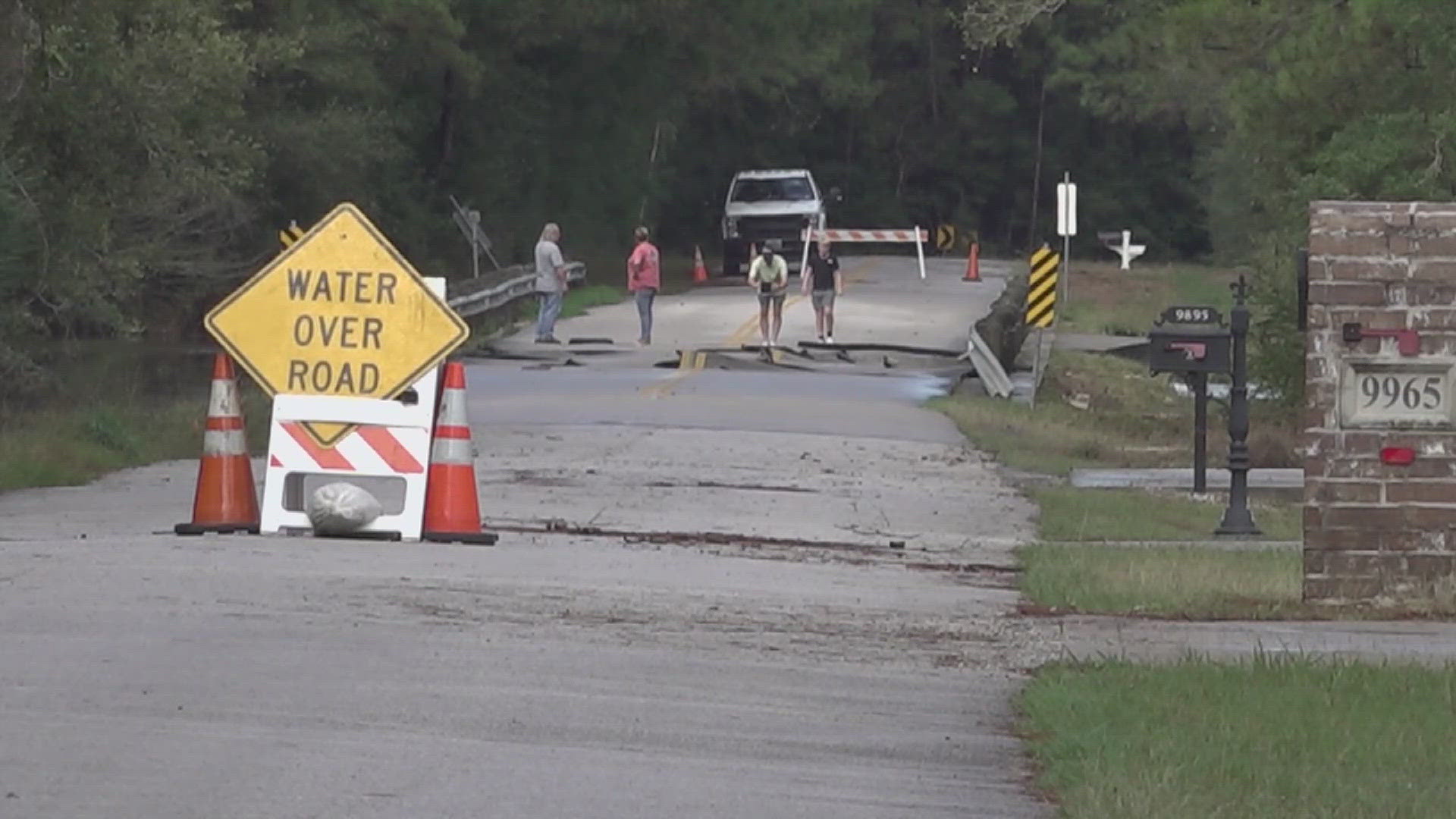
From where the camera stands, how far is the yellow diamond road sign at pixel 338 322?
1362cm

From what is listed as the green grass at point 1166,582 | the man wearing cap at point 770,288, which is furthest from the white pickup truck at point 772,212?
the green grass at point 1166,582

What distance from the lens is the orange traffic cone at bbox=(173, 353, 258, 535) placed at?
1391 cm

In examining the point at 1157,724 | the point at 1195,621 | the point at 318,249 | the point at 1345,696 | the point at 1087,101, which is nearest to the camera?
the point at 1157,724

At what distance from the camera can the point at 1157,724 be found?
8.45m

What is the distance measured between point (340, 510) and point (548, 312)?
24679 millimetres

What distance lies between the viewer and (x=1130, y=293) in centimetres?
5956

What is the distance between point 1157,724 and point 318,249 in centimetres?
662

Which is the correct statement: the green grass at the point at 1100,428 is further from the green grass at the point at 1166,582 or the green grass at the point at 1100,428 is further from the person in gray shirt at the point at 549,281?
the green grass at the point at 1166,582

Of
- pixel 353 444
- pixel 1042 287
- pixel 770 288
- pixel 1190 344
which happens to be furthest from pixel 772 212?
pixel 353 444

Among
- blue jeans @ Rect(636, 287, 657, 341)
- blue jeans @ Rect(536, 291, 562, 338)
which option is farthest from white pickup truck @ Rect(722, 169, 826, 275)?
blue jeans @ Rect(536, 291, 562, 338)

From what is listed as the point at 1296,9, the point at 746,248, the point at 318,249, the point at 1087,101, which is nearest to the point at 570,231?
the point at 746,248

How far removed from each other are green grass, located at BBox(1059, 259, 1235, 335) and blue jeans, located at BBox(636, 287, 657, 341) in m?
12.8

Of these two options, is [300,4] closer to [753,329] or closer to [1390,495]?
[753,329]

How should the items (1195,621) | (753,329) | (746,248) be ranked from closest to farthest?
(1195,621)
(753,329)
(746,248)
